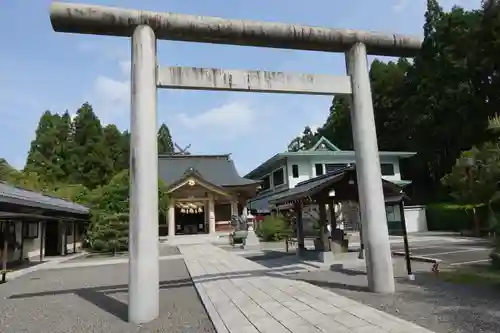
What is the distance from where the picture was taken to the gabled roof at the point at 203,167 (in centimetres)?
3409

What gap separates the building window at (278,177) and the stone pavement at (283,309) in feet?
81.2

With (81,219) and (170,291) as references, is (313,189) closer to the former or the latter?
(170,291)

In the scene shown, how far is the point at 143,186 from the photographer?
5.68 meters

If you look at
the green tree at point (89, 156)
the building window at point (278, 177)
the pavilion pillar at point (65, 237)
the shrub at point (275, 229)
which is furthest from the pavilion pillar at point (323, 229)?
the green tree at point (89, 156)

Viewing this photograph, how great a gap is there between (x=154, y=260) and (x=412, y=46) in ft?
21.6

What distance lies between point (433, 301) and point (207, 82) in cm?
530

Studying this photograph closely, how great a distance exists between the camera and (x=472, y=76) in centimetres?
2794

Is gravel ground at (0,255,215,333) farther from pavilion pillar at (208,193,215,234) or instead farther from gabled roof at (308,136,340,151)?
gabled roof at (308,136,340,151)

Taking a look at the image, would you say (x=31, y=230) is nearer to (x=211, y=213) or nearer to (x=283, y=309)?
(x=211, y=213)

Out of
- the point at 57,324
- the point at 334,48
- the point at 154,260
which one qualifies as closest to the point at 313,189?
the point at 334,48

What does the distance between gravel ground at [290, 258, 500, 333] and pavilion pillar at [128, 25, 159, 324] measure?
3458 millimetres

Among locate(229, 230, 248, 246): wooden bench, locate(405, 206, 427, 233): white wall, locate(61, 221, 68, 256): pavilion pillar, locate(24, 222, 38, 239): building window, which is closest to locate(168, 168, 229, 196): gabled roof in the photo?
locate(229, 230, 248, 246): wooden bench

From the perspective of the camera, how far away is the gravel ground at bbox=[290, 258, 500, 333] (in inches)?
185

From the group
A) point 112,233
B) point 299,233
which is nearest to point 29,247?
point 112,233
